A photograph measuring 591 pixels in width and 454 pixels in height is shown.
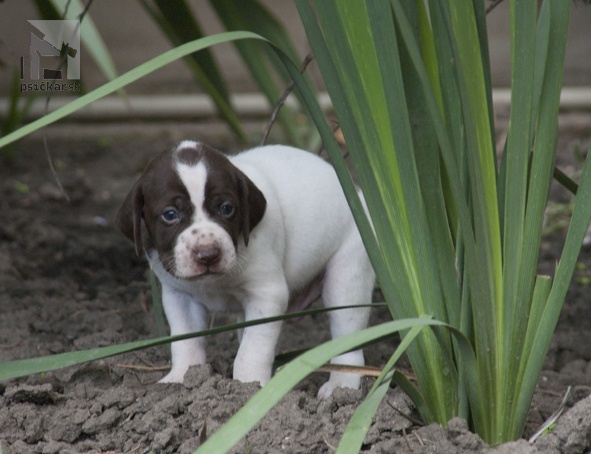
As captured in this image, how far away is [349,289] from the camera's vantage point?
2.75 meters

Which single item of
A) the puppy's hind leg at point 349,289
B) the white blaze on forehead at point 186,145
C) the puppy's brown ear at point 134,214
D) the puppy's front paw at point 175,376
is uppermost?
the white blaze on forehead at point 186,145

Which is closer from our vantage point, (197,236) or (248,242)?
(197,236)

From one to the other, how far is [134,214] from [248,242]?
0.30 m

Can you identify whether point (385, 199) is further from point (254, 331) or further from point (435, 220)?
point (254, 331)

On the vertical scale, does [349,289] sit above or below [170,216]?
below

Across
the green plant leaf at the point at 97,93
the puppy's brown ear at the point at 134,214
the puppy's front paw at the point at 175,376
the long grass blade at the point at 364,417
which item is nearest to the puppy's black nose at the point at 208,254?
the puppy's brown ear at the point at 134,214

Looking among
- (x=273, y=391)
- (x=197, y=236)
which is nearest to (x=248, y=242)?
(x=197, y=236)

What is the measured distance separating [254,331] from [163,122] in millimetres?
4123

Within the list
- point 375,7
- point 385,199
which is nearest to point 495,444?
point 385,199

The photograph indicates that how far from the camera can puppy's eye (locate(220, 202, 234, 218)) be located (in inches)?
95.9

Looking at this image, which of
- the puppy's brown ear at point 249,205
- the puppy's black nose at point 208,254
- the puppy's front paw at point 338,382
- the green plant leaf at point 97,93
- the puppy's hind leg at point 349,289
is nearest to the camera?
the green plant leaf at point 97,93

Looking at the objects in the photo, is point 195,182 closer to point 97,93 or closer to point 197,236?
point 197,236

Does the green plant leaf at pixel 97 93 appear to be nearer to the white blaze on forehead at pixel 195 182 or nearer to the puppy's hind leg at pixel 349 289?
the white blaze on forehead at pixel 195 182

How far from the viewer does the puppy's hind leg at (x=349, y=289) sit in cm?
271
